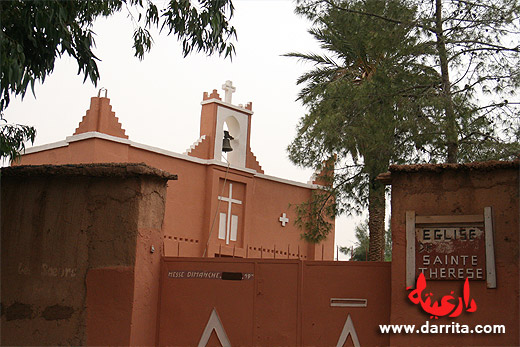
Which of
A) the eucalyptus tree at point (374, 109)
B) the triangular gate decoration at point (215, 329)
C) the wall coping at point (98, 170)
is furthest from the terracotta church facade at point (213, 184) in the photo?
the triangular gate decoration at point (215, 329)

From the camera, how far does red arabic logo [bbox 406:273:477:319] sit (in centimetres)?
826

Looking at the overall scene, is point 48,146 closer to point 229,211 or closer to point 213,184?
point 213,184

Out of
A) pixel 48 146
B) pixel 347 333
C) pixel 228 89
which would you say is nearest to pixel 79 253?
pixel 347 333

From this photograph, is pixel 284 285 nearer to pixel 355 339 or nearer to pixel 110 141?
pixel 355 339

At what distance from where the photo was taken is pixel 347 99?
14578mm

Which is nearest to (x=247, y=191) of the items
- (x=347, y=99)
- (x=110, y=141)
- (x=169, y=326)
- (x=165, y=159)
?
(x=165, y=159)

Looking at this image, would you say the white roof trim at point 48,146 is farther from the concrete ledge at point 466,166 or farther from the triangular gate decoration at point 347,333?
the concrete ledge at point 466,166

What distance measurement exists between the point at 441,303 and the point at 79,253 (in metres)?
4.77

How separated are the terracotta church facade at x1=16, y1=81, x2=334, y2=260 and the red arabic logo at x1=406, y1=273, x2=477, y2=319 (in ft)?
27.1

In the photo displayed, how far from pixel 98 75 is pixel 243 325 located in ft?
12.7

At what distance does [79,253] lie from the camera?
31.2 ft

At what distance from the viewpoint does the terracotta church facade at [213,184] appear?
55.0 feet

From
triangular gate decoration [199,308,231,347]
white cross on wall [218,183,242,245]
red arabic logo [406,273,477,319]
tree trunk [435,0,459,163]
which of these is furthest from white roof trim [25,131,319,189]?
red arabic logo [406,273,477,319]

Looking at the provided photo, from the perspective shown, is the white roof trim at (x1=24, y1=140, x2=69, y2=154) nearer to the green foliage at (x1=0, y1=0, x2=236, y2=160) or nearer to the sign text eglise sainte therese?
the green foliage at (x1=0, y1=0, x2=236, y2=160)
